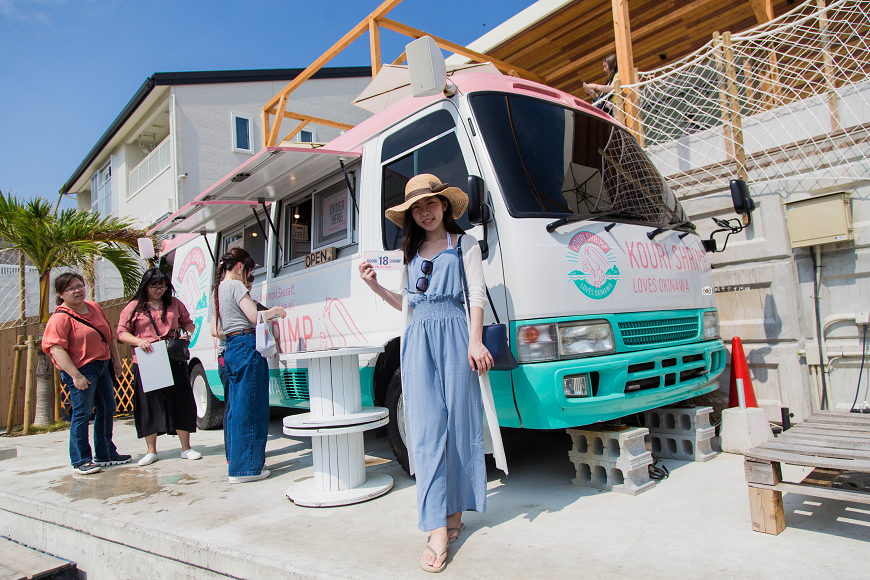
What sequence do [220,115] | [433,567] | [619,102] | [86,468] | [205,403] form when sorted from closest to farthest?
[433,567], [86,468], [619,102], [205,403], [220,115]

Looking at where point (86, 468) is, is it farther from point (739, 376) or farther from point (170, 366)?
point (739, 376)

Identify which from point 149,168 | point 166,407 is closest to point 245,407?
point 166,407

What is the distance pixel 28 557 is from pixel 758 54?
26.8 ft

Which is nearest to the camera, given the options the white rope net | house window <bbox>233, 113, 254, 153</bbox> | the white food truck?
the white food truck

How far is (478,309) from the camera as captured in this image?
287 cm

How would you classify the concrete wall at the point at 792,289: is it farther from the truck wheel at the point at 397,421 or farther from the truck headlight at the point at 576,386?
the truck wheel at the point at 397,421

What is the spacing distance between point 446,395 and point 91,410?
386 centimetres

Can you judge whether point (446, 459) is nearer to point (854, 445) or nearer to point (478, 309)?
point (478, 309)

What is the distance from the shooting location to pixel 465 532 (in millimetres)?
3021

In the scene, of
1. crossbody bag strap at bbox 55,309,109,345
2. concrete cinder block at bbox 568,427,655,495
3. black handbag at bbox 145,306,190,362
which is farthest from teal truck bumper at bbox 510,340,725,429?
crossbody bag strap at bbox 55,309,109,345

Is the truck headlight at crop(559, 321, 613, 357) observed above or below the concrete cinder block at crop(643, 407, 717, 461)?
above

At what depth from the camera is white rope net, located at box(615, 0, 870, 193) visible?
4.90m

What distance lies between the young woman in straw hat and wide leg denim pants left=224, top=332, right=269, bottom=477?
189 cm

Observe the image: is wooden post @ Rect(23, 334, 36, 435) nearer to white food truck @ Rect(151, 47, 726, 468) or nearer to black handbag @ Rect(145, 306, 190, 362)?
black handbag @ Rect(145, 306, 190, 362)
